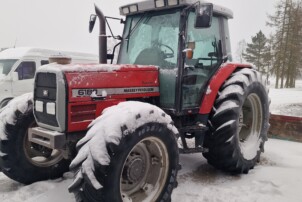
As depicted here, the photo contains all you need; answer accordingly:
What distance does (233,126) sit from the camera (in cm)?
423

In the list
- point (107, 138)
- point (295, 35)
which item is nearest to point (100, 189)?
point (107, 138)

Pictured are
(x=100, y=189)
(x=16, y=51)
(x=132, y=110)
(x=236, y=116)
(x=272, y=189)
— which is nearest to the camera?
(x=100, y=189)

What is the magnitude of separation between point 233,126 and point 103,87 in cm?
187

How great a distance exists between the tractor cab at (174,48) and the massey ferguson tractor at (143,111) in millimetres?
14

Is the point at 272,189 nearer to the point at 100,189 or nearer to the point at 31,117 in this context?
the point at 100,189

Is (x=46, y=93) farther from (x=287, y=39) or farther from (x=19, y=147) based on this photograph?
(x=287, y=39)

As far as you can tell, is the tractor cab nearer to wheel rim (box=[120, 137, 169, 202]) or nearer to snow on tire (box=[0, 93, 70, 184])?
wheel rim (box=[120, 137, 169, 202])

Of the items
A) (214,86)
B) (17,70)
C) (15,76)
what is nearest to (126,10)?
(214,86)

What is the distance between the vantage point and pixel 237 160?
4.35 metres

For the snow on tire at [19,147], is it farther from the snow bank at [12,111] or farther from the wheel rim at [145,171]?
the wheel rim at [145,171]

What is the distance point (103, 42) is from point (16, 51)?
7694mm

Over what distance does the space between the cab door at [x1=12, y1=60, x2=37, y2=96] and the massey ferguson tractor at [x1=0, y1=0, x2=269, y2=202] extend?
22.3 ft

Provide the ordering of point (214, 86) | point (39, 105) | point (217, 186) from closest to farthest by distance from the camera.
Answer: point (39, 105), point (217, 186), point (214, 86)

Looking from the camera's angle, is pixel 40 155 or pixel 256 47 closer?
pixel 40 155
